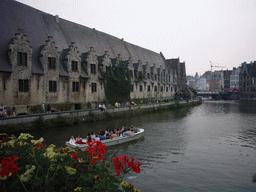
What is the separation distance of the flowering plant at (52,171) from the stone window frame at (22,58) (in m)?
21.4

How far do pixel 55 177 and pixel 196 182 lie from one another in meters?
8.97

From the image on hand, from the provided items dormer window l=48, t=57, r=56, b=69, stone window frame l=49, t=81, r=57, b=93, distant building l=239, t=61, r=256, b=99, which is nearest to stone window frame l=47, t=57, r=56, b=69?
dormer window l=48, t=57, r=56, b=69

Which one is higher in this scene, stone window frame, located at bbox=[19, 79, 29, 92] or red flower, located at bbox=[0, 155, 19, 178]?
stone window frame, located at bbox=[19, 79, 29, 92]

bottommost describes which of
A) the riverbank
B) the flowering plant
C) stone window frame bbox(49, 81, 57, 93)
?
the riverbank

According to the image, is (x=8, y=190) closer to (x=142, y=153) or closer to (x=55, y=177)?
(x=55, y=177)

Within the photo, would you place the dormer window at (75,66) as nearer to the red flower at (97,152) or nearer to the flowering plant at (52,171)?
the flowering plant at (52,171)

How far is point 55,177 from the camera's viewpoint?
4.03 meters

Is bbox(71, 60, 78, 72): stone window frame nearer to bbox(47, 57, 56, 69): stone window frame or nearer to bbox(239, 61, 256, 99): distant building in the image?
Result: bbox(47, 57, 56, 69): stone window frame

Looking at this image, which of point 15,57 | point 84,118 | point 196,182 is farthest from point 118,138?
point 15,57

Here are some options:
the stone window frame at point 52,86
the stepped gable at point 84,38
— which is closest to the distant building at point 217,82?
the stepped gable at point 84,38

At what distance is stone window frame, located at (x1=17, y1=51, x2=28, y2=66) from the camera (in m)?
23.0

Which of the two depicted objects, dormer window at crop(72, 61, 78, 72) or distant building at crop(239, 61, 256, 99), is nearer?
dormer window at crop(72, 61, 78, 72)

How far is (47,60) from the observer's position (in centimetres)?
2603

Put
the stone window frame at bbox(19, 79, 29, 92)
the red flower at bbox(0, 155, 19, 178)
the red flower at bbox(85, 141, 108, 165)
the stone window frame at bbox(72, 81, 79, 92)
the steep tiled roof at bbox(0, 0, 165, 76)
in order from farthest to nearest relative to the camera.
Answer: the stone window frame at bbox(72, 81, 79, 92) < the steep tiled roof at bbox(0, 0, 165, 76) < the stone window frame at bbox(19, 79, 29, 92) < the red flower at bbox(85, 141, 108, 165) < the red flower at bbox(0, 155, 19, 178)
